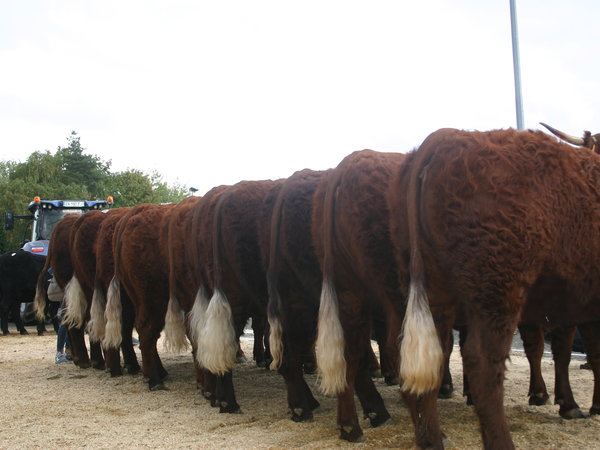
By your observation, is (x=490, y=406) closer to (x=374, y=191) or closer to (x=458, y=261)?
(x=458, y=261)

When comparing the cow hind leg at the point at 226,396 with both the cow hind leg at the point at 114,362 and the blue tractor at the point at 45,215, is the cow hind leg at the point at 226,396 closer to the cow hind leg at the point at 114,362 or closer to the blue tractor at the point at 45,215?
the cow hind leg at the point at 114,362

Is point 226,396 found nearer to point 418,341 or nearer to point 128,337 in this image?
point 418,341

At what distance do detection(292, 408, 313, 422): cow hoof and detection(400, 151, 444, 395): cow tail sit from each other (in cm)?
180

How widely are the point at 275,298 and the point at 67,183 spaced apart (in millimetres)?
43925

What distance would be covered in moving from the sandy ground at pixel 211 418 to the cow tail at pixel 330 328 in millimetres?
456

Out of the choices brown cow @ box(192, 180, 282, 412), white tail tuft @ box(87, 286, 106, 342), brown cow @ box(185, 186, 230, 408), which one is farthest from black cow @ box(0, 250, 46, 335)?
brown cow @ box(192, 180, 282, 412)

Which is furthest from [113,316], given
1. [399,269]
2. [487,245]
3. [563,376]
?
[487,245]

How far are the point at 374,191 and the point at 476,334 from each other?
54.5 inches

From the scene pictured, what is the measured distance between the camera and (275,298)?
535 cm

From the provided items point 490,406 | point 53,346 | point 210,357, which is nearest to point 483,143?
point 490,406

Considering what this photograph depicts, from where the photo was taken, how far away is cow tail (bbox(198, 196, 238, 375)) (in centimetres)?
564

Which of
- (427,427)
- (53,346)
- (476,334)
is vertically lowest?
(53,346)

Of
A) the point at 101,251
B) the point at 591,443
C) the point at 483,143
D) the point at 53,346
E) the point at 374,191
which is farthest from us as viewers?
the point at 53,346

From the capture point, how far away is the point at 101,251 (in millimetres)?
8359
